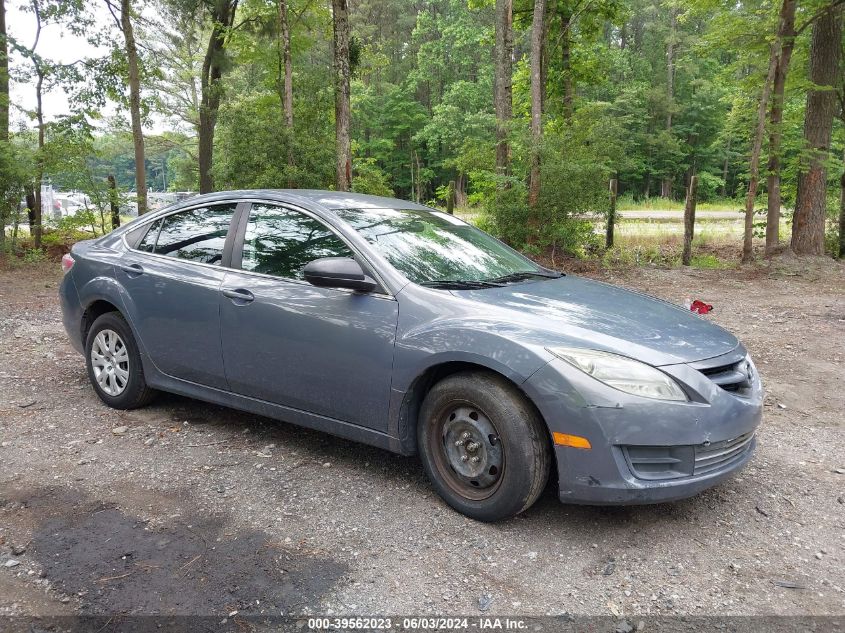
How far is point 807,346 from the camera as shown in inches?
276

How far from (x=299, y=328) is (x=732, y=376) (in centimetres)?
233

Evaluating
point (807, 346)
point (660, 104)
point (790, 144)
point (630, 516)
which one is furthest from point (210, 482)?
point (660, 104)

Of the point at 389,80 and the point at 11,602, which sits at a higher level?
the point at 389,80

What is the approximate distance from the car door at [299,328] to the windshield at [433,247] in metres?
0.24

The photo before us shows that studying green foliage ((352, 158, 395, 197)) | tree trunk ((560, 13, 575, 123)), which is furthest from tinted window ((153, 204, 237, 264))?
tree trunk ((560, 13, 575, 123))

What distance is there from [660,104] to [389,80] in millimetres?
20027

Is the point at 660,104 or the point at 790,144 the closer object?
the point at 790,144

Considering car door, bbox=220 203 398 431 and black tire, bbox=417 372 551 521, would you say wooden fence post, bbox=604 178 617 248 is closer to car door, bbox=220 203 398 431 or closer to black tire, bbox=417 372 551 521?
car door, bbox=220 203 398 431

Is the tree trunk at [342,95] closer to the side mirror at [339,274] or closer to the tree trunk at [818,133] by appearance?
the tree trunk at [818,133]

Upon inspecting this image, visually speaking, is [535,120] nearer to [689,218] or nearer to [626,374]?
[689,218]

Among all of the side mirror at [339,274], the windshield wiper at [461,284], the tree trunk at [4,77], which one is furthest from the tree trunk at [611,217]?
the tree trunk at [4,77]

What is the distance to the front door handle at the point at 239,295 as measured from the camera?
13.3ft

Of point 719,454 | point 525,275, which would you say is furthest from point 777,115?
point 719,454

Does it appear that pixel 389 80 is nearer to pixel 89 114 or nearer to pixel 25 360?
pixel 89 114
